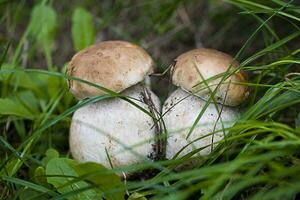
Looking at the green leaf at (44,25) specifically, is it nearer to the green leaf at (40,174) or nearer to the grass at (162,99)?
the grass at (162,99)

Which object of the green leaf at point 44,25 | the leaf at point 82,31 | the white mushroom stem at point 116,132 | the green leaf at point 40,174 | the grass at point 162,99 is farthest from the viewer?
the green leaf at point 44,25

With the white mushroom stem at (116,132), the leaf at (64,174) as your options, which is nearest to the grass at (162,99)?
the leaf at (64,174)

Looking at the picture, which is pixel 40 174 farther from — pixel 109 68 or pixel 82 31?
pixel 82 31

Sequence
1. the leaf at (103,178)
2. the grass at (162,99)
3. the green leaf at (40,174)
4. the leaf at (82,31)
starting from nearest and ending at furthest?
the grass at (162,99), the leaf at (103,178), the green leaf at (40,174), the leaf at (82,31)

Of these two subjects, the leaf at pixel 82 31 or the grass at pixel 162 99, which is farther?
the leaf at pixel 82 31

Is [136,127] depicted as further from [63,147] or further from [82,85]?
[63,147]

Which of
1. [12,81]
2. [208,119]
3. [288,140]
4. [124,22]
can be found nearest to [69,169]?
[208,119]

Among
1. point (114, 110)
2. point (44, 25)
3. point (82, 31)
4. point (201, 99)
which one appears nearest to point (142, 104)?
point (114, 110)
